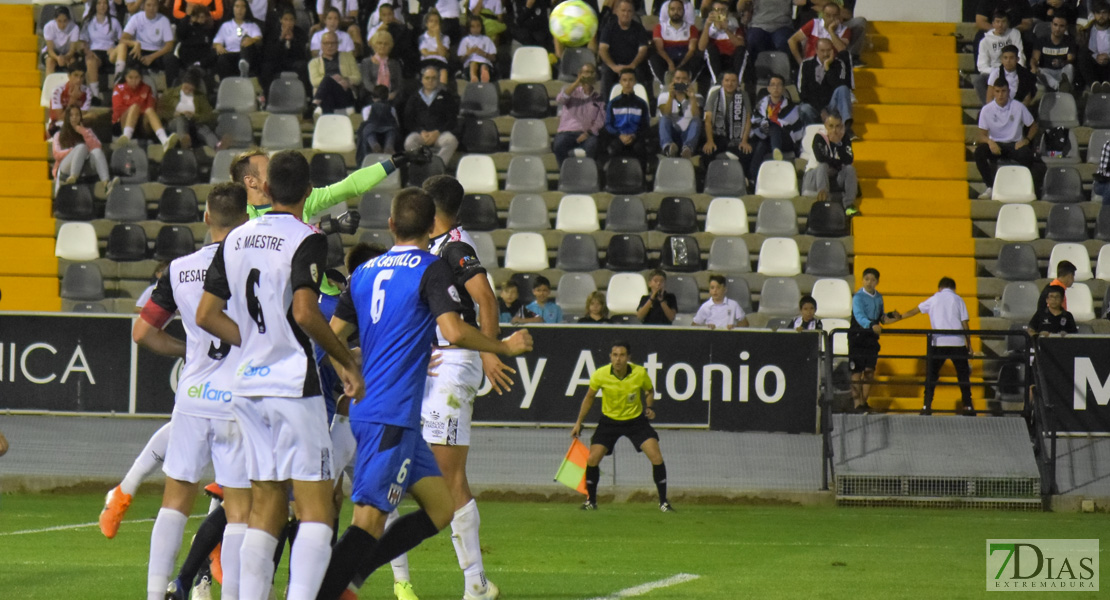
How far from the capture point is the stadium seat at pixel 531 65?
21.3 meters

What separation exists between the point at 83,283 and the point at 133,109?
295 cm

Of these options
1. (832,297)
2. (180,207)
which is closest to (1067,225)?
(832,297)

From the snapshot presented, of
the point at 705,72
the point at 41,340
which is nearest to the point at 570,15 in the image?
the point at 705,72

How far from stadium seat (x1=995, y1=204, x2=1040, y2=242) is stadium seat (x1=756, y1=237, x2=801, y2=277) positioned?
3.18 meters

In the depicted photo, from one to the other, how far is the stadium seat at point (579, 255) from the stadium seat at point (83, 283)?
20.9ft

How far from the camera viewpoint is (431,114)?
778 inches

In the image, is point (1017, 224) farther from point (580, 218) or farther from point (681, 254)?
point (580, 218)

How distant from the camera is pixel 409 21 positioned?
73.0 feet

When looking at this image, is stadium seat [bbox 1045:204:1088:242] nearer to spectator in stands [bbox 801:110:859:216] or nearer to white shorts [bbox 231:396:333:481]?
spectator in stands [bbox 801:110:859:216]

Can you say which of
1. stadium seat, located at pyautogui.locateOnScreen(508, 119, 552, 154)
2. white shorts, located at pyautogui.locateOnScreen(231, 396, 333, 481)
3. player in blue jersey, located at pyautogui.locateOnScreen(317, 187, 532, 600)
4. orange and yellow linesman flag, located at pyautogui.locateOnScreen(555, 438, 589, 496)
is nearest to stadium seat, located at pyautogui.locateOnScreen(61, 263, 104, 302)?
stadium seat, located at pyautogui.locateOnScreen(508, 119, 552, 154)

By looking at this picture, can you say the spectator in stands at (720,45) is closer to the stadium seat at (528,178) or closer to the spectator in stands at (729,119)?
the spectator in stands at (729,119)

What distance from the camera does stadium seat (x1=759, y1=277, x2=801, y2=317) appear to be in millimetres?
18078

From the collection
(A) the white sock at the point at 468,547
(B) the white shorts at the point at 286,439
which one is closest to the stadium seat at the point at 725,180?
(A) the white sock at the point at 468,547

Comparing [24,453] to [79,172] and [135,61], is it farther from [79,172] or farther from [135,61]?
[135,61]
